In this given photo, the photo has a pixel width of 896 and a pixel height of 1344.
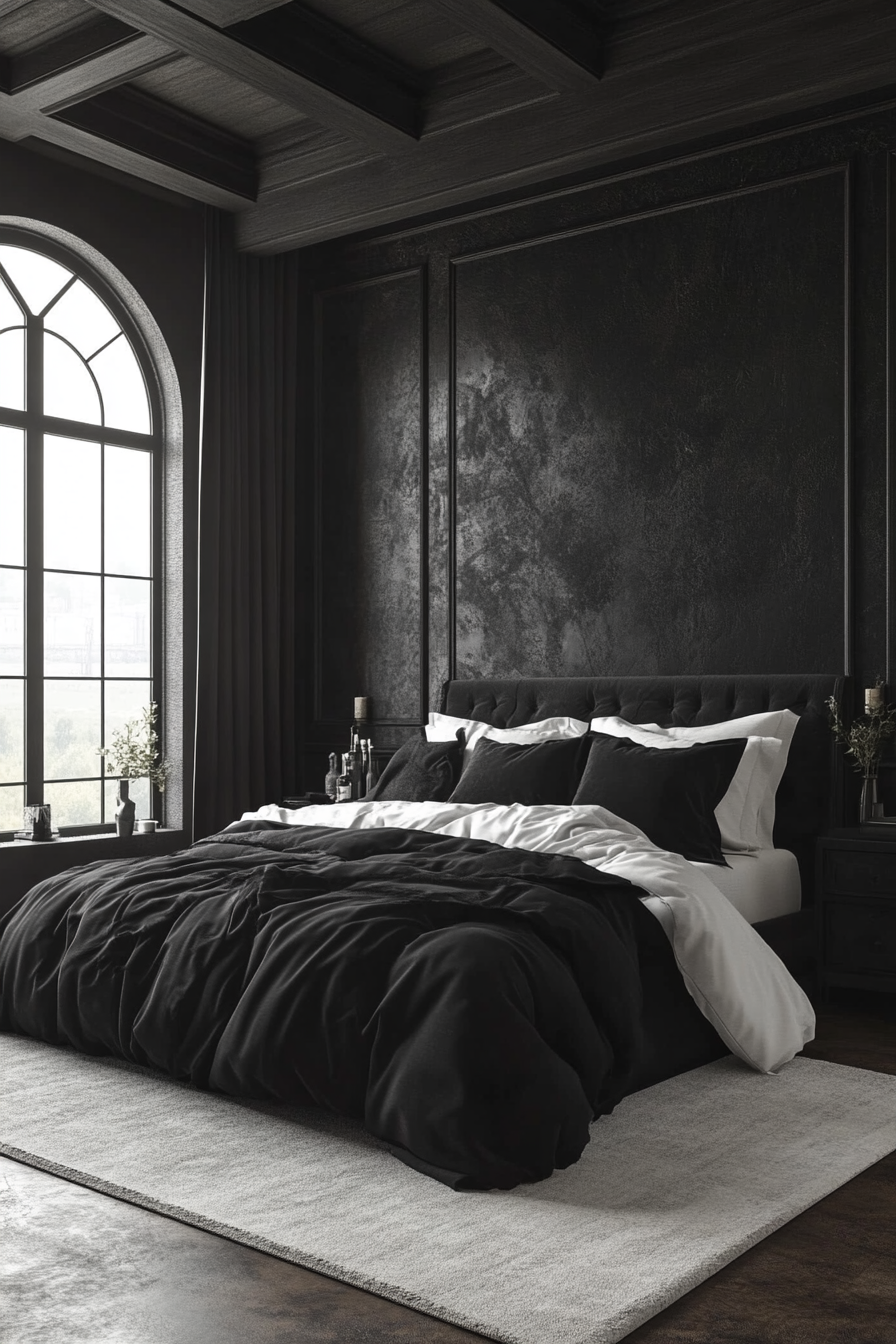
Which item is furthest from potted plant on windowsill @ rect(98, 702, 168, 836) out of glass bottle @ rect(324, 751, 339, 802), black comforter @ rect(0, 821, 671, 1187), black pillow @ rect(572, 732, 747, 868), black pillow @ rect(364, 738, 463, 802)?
black pillow @ rect(572, 732, 747, 868)

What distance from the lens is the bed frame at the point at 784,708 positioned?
4.81 metres

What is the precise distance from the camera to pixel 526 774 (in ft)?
16.5

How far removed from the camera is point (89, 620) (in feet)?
20.3

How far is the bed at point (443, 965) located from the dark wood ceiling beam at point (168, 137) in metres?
3.07

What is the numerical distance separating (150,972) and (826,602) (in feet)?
9.73

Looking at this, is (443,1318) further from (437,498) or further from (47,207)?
(47,207)

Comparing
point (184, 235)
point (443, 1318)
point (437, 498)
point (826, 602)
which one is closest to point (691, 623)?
point (826, 602)

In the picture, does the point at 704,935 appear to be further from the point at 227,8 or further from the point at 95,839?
the point at 227,8

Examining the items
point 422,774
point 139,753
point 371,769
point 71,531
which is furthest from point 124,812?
point 422,774

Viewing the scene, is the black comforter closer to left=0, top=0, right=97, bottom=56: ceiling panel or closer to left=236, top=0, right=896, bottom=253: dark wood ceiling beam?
left=236, top=0, right=896, bottom=253: dark wood ceiling beam

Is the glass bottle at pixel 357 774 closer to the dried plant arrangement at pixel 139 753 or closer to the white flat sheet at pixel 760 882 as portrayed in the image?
the dried plant arrangement at pixel 139 753

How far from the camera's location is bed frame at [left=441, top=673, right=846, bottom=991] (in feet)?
15.8

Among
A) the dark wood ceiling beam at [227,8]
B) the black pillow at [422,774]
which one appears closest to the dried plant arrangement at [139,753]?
the black pillow at [422,774]

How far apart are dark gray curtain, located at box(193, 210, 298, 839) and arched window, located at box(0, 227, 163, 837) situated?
300 millimetres
